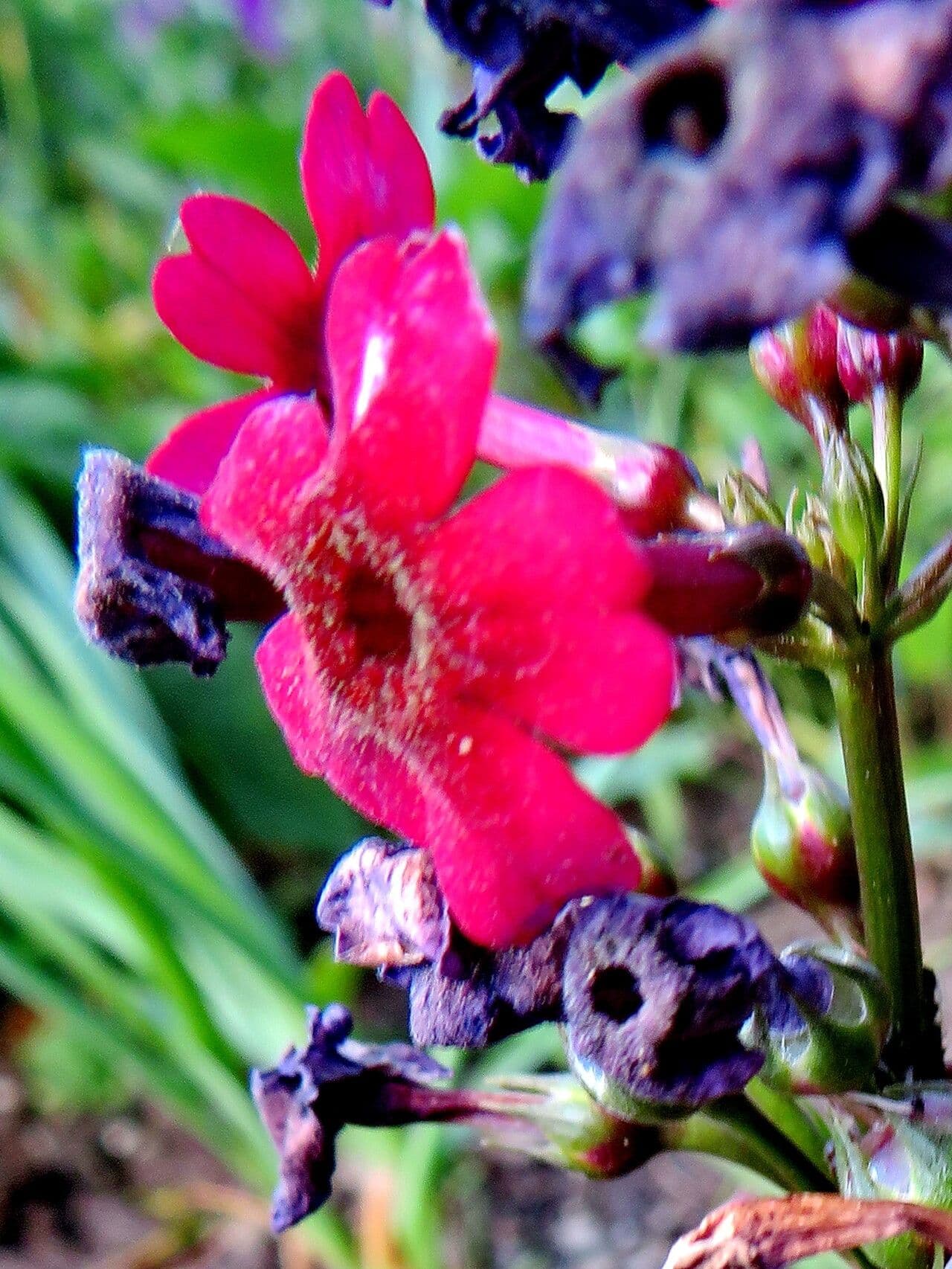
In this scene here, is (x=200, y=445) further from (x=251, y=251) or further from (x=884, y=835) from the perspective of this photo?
(x=884, y=835)

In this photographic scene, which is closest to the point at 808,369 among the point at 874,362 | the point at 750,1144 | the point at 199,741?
the point at 874,362

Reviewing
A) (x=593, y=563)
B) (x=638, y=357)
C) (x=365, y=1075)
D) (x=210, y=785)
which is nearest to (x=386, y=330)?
(x=593, y=563)

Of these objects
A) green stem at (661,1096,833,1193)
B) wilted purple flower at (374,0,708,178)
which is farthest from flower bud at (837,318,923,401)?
green stem at (661,1096,833,1193)

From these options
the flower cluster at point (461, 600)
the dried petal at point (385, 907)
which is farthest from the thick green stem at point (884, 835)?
the dried petal at point (385, 907)

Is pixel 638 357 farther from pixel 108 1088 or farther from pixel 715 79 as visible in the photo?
pixel 715 79

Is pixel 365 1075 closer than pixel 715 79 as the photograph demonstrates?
No

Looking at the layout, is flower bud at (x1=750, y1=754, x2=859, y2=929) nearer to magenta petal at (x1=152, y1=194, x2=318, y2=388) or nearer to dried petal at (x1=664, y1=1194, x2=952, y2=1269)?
dried petal at (x1=664, y1=1194, x2=952, y2=1269)
